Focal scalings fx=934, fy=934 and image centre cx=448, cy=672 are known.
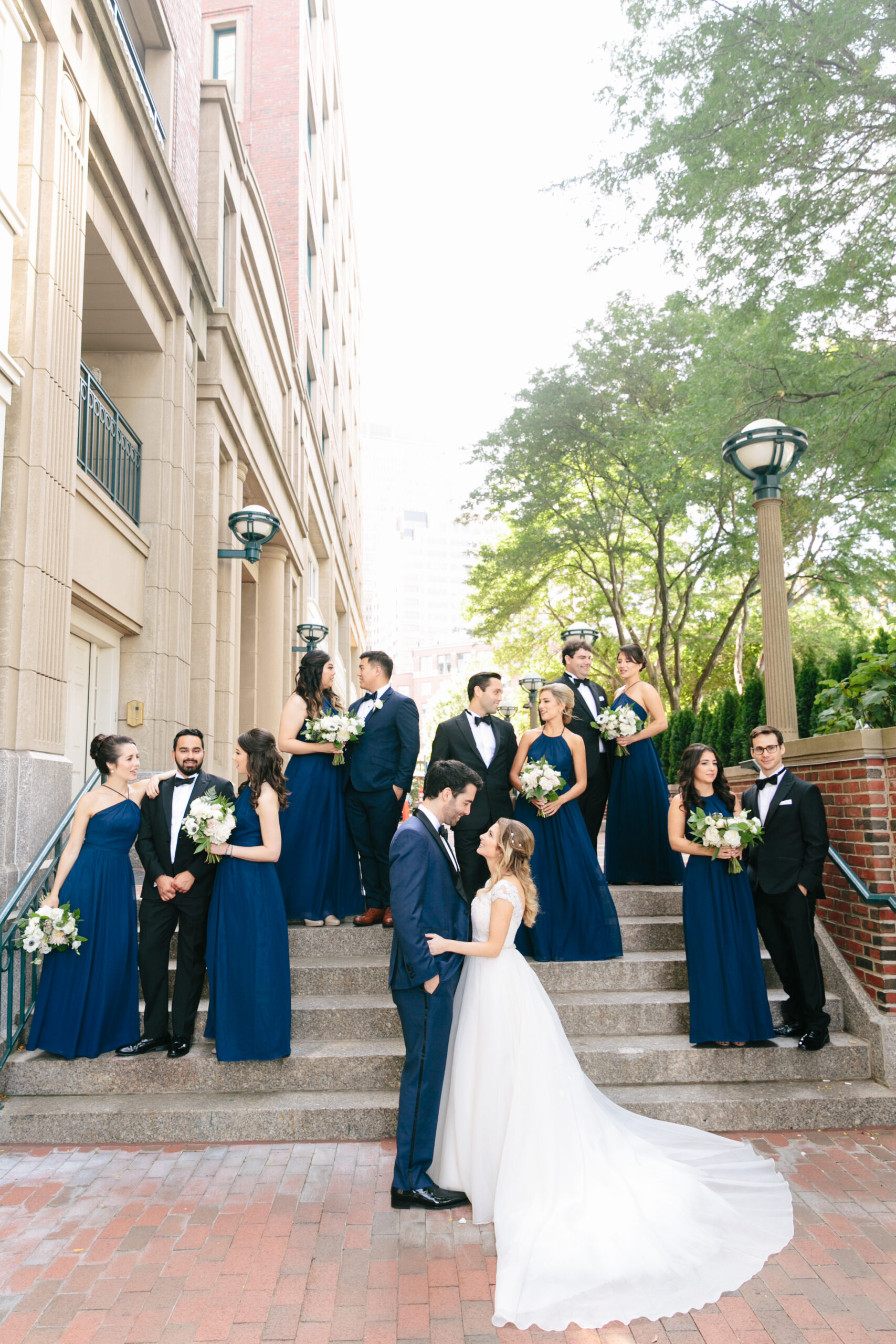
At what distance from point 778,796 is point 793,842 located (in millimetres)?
312

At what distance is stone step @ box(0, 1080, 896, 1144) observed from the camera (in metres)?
5.46

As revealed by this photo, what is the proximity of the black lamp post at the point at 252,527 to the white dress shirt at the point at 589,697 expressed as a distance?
251 inches

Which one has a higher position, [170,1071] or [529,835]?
[529,835]

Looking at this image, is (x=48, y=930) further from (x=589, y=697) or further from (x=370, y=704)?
(x=589, y=697)

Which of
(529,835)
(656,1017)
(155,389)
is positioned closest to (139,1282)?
(529,835)

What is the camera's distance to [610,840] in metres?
8.41

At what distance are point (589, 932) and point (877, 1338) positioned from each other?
3.47 metres

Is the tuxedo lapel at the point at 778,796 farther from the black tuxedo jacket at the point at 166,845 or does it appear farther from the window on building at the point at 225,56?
the window on building at the point at 225,56

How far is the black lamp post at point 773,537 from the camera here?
7844mm

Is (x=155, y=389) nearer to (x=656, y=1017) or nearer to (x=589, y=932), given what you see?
(x=589, y=932)

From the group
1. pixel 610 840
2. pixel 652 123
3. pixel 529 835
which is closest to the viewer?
pixel 529 835

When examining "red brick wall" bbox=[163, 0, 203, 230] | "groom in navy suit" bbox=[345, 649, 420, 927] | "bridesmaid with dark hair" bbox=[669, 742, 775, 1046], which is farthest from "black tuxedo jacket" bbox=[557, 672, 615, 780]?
"red brick wall" bbox=[163, 0, 203, 230]

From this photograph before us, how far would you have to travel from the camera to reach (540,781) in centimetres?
693

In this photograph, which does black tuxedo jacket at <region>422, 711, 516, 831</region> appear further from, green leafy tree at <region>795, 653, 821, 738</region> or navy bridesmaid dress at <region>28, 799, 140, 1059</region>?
green leafy tree at <region>795, 653, 821, 738</region>
